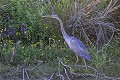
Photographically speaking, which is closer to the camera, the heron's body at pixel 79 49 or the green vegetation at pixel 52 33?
the heron's body at pixel 79 49

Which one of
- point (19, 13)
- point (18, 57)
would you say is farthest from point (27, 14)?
point (18, 57)

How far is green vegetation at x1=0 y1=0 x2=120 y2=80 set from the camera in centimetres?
468

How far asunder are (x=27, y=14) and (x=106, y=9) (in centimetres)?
127

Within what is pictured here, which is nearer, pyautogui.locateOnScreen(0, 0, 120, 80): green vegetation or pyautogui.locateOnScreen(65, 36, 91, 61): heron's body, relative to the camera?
pyautogui.locateOnScreen(65, 36, 91, 61): heron's body

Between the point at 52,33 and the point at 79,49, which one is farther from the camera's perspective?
the point at 52,33

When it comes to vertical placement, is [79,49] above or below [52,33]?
below

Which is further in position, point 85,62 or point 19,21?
point 19,21

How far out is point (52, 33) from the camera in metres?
5.46

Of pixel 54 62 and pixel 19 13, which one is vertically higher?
pixel 19 13

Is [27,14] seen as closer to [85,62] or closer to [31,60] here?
[31,60]

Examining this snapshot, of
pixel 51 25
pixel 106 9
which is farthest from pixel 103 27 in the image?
pixel 51 25

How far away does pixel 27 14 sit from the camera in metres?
5.39

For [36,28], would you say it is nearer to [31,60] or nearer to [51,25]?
[51,25]

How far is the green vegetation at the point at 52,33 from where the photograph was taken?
4676mm
